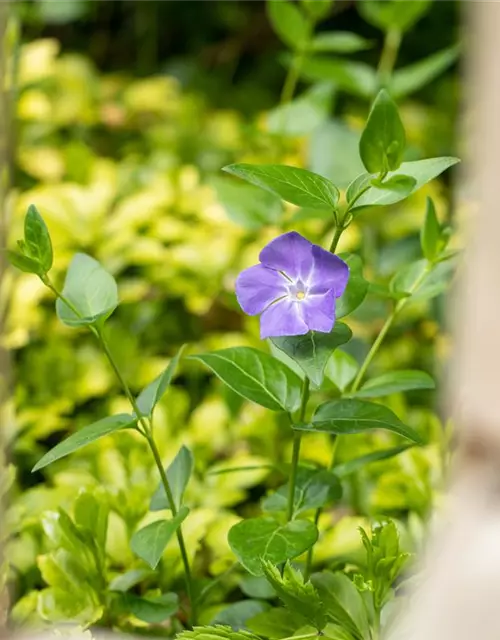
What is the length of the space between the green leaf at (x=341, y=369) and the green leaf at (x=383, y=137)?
223 mm

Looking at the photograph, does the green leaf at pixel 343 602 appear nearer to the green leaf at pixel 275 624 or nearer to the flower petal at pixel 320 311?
the green leaf at pixel 275 624

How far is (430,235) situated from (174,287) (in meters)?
0.63

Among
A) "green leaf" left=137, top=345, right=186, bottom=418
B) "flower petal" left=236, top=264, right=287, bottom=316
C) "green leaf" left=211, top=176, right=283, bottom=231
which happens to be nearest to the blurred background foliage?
"green leaf" left=211, top=176, right=283, bottom=231

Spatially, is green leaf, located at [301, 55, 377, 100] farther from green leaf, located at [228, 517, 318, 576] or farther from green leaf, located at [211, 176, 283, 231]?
green leaf, located at [228, 517, 318, 576]

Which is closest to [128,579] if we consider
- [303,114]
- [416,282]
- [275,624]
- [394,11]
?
[275,624]

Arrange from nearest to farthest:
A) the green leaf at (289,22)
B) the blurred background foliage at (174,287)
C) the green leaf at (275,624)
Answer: the green leaf at (275,624)
the blurred background foliage at (174,287)
the green leaf at (289,22)

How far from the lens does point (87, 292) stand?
0.85 metres

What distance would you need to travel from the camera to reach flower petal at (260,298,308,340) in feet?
2.39

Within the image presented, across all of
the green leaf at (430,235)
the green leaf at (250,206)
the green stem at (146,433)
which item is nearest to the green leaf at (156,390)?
the green stem at (146,433)

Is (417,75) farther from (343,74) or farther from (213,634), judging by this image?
(213,634)

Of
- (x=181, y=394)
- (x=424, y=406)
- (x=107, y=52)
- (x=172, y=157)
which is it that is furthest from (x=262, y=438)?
(x=107, y=52)

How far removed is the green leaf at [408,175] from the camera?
29.4 inches

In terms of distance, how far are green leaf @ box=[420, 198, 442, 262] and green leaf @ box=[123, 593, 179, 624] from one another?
15.5 inches

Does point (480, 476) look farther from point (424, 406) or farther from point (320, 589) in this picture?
point (424, 406)
